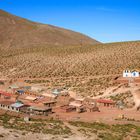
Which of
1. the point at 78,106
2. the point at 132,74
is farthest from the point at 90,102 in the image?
the point at 132,74

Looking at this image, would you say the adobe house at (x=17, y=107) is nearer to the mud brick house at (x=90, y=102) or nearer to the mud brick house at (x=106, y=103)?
the mud brick house at (x=90, y=102)

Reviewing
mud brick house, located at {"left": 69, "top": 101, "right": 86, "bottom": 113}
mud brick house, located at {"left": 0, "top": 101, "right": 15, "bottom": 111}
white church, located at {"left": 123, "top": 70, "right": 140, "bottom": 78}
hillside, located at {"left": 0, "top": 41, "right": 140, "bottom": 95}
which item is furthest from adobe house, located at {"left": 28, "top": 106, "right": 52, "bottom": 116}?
white church, located at {"left": 123, "top": 70, "right": 140, "bottom": 78}

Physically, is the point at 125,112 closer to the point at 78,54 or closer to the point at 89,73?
the point at 89,73

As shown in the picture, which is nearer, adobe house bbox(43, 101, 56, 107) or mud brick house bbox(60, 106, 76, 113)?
mud brick house bbox(60, 106, 76, 113)

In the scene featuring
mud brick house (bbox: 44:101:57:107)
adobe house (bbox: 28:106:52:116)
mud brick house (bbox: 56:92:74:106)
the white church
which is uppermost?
the white church

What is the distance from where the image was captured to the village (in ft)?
132

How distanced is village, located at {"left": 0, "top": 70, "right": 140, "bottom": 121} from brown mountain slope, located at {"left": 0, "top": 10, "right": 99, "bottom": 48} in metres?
97.7

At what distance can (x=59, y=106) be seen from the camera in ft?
148

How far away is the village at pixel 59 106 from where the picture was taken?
40331 mm

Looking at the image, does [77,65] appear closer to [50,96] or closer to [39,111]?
[50,96]

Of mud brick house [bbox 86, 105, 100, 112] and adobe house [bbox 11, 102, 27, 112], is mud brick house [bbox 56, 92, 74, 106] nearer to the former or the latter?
mud brick house [bbox 86, 105, 100, 112]

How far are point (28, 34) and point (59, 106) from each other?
4964 inches

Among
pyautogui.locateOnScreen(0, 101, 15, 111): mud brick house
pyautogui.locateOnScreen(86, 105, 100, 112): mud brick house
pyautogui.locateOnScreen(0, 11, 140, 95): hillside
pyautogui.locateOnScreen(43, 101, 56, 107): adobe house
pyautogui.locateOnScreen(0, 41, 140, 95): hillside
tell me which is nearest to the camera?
pyautogui.locateOnScreen(0, 101, 15, 111): mud brick house

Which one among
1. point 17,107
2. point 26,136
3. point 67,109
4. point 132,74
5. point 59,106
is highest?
point 132,74
